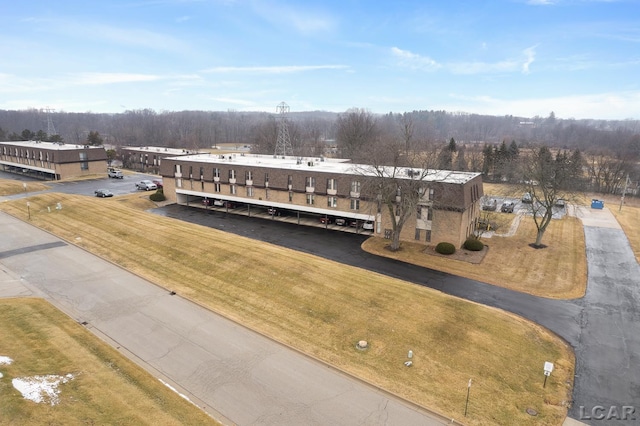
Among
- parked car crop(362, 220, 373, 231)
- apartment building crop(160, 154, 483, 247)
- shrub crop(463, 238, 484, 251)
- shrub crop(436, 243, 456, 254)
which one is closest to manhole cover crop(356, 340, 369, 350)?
shrub crop(436, 243, 456, 254)

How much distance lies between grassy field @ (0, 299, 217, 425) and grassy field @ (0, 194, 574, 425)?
7046 millimetres

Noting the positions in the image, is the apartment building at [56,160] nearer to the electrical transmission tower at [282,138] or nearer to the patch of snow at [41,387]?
the electrical transmission tower at [282,138]

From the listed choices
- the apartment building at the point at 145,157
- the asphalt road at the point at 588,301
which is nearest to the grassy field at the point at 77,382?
the asphalt road at the point at 588,301

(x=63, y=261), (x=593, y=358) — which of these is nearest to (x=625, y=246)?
(x=593, y=358)

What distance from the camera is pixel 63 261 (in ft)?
108

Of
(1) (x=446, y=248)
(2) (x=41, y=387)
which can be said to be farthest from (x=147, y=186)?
(2) (x=41, y=387)

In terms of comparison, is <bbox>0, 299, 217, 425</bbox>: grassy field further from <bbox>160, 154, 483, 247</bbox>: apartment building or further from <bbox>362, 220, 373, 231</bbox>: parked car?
<bbox>362, 220, 373, 231</bbox>: parked car

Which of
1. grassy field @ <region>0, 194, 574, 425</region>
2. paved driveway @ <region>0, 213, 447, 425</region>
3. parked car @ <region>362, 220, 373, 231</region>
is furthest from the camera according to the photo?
parked car @ <region>362, 220, 373, 231</region>

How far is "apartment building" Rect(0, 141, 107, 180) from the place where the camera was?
72700mm

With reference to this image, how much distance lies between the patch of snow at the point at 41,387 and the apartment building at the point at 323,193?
3130 cm

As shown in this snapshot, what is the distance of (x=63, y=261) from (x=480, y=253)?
3924cm

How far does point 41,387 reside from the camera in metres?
16.6

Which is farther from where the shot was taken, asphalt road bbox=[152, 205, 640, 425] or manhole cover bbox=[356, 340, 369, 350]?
manhole cover bbox=[356, 340, 369, 350]

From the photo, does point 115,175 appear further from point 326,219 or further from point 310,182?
point 326,219
